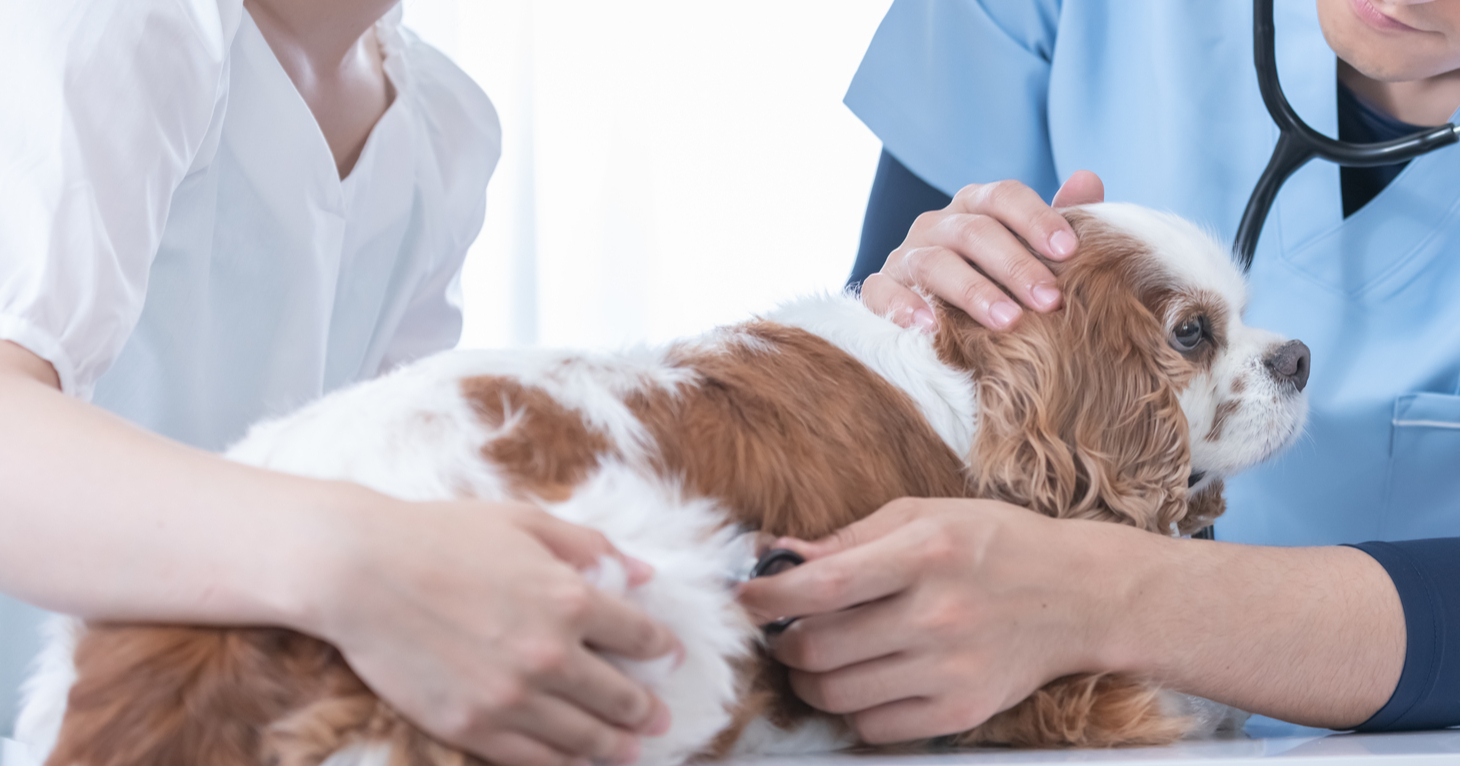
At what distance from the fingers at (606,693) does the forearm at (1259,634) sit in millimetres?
436

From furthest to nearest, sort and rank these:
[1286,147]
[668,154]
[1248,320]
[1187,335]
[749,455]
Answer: [668,154] → [1248,320] → [1286,147] → [1187,335] → [749,455]

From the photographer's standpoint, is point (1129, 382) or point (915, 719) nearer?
point (915, 719)

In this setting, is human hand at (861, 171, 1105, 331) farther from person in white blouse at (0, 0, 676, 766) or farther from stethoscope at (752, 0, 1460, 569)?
person in white blouse at (0, 0, 676, 766)

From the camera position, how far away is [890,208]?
169 centimetres

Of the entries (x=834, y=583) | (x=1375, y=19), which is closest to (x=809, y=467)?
(x=834, y=583)

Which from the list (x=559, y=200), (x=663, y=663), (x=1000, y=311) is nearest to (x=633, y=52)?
(x=559, y=200)

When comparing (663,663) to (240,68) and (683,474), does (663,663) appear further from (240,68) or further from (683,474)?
(240,68)

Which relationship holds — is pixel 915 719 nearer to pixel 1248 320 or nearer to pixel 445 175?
pixel 1248 320

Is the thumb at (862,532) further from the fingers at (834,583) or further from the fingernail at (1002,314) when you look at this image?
the fingernail at (1002,314)

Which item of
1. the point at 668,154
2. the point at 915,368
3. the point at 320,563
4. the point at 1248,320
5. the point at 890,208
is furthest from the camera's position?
the point at 668,154

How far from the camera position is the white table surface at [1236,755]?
0.67 meters

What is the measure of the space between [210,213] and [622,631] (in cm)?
96

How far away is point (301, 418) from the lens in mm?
747

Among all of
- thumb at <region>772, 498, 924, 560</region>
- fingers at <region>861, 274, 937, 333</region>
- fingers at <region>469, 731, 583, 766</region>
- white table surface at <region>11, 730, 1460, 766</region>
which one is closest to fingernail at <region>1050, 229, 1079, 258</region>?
fingers at <region>861, 274, 937, 333</region>
